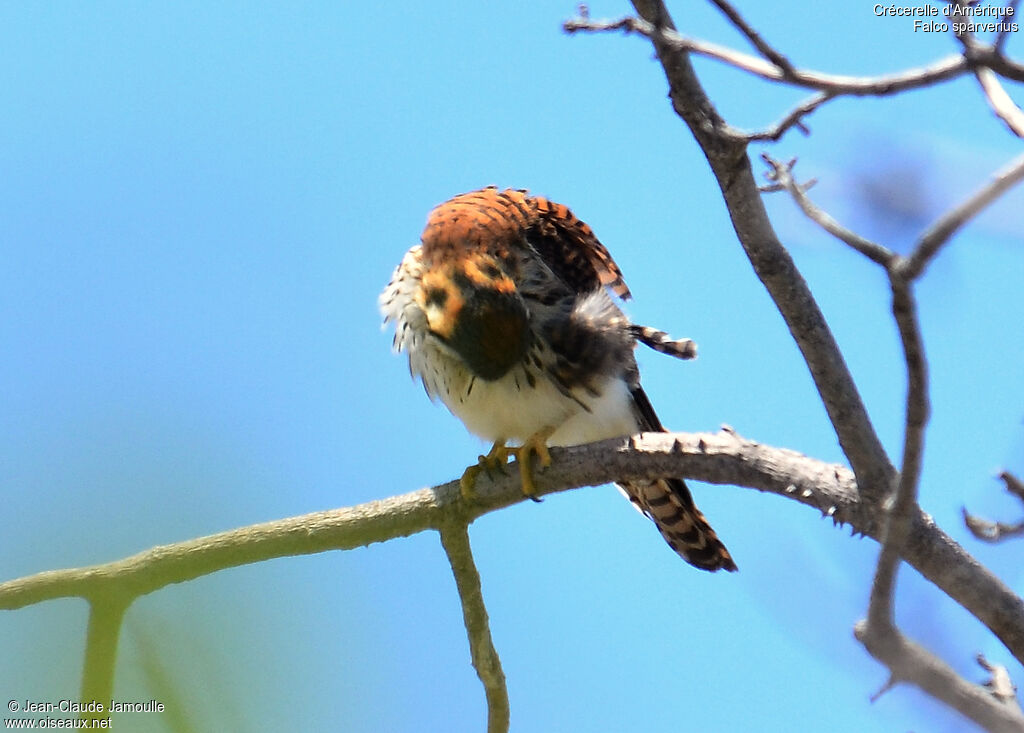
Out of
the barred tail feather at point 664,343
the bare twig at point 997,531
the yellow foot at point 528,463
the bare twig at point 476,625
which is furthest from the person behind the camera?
the barred tail feather at point 664,343

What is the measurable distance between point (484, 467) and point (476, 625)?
0.52 meters

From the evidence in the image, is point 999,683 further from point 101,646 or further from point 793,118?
point 101,646

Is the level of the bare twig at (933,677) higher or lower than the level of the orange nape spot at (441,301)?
lower

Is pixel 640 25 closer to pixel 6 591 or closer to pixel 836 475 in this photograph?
pixel 836 475

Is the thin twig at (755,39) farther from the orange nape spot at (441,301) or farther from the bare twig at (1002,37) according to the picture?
the orange nape spot at (441,301)

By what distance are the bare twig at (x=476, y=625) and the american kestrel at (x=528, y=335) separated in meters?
0.34

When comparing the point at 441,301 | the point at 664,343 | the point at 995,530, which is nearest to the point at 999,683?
the point at 995,530

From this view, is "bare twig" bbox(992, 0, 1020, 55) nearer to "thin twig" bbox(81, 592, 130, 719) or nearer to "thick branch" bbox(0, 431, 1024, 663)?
"thick branch" bbox(0, 431, 1024, 663)

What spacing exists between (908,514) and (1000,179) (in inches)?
21.8

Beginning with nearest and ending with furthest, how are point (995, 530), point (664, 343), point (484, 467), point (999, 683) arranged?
point (995, 530), point (999, 683), point (484, 467), point (664, 343)

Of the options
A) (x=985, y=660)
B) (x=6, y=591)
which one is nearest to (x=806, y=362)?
(x=985, y=660)

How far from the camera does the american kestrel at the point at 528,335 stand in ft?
11.3

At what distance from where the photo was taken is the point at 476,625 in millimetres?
2877

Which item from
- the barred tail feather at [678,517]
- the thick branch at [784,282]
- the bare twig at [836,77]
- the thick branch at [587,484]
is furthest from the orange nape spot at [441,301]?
the bare twig at [836,77]
